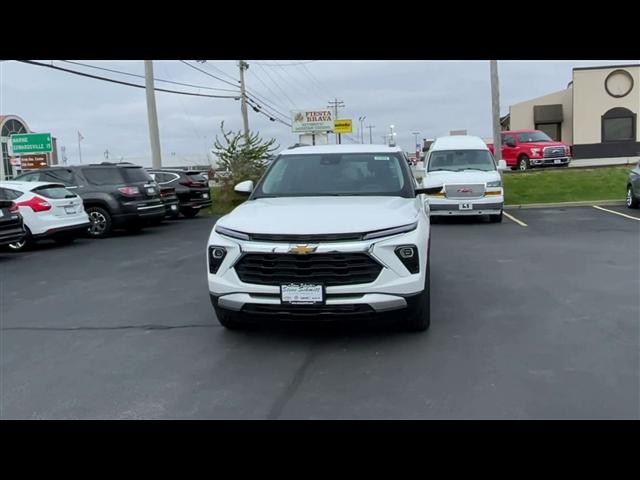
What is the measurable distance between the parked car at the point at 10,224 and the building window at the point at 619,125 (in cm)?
2989

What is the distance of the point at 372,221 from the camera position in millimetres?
4883

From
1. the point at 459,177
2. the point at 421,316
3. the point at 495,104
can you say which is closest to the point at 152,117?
the point at 495,104

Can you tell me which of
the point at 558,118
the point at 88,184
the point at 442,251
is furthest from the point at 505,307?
the point at 558,118

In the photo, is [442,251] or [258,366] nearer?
[258,366]

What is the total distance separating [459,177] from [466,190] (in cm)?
43

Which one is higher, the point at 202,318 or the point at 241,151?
the point at 241,151

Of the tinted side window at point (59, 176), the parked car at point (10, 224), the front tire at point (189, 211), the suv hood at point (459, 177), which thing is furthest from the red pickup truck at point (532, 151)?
the parked car at point (10, 224)

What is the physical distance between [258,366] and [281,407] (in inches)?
31.8

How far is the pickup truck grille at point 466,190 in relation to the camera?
13328 millimetres

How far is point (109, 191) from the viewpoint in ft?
44.4
